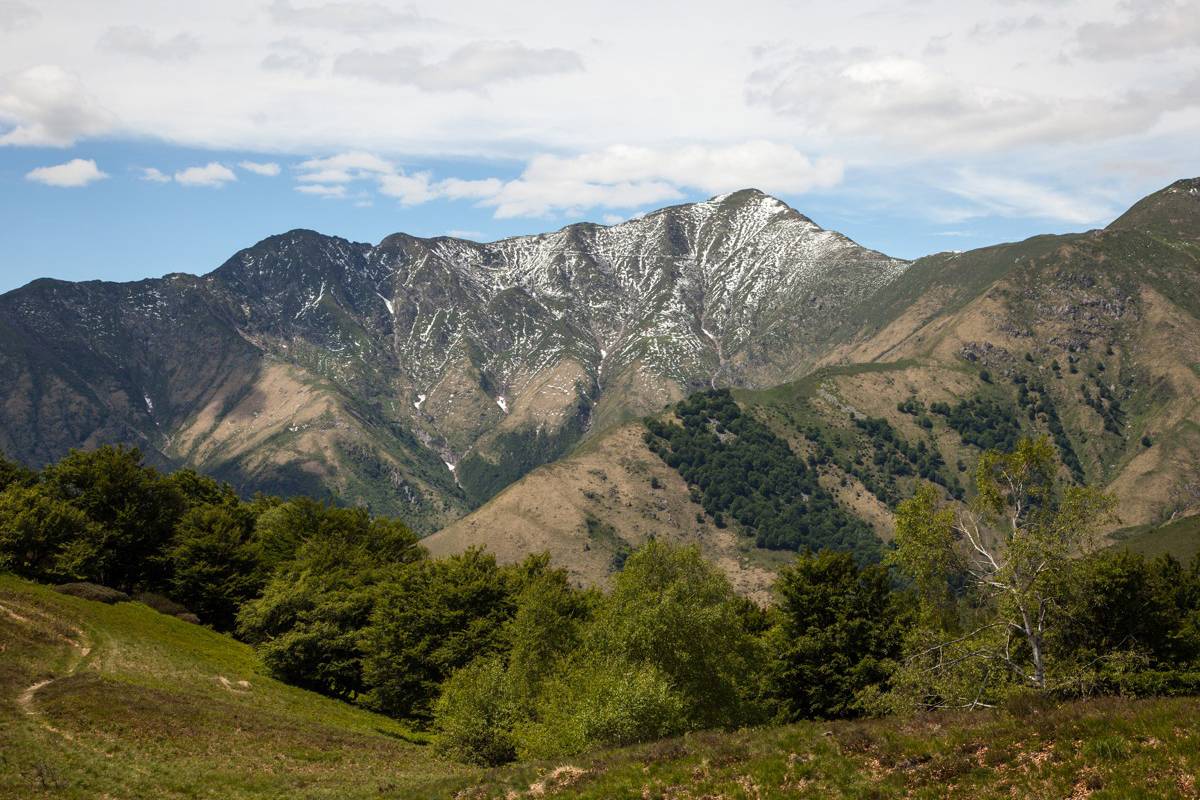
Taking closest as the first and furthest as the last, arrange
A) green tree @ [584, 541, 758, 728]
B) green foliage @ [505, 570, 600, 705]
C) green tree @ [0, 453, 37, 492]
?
green tree @ [584, 541, 758, 728] < green foliage @ [505, 570, 600, 705] < green tree @ [0, 453, 37, 492]

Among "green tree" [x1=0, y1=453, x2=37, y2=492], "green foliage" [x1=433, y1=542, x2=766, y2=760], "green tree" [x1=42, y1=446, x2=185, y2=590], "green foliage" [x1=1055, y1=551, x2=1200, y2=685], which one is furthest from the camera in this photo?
"green tree" [x1=0, y1=453, x2=37, y2=492]

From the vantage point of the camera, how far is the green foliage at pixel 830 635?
2586 inches

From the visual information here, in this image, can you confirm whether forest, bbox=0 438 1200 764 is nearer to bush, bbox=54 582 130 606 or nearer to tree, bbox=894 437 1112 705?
tree, bbox=894 437 1112 705

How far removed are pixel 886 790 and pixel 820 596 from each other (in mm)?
42047

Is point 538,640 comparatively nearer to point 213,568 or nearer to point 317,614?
point 317,614

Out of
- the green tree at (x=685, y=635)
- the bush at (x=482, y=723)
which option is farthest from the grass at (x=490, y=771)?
the green tree at (x=685, y=635)

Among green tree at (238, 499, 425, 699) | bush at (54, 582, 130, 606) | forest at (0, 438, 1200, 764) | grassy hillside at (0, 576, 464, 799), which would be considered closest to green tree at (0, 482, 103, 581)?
forest at (0, 438, 1200, 764)

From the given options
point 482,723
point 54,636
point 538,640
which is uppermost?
point 54,636

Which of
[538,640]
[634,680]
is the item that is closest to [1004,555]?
[634,680]

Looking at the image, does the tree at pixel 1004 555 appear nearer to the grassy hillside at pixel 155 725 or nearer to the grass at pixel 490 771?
the grass at pixel 490 771

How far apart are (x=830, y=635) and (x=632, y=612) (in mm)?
21559

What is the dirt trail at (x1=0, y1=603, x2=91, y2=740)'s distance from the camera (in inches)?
1720

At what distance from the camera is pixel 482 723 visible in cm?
5625

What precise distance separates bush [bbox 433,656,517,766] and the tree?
25.9m
